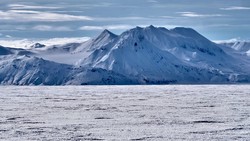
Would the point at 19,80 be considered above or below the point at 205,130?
below

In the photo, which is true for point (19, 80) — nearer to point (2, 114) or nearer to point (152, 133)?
point (2, 114)

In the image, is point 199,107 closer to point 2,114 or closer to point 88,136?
point 2,114

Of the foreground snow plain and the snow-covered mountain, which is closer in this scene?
the foreground snow plain

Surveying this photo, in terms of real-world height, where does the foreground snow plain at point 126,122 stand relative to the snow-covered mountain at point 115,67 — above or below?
above

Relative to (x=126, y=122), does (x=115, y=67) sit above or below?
below

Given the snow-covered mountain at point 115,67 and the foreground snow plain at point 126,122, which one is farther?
the snow-covered mountain at point 115,67

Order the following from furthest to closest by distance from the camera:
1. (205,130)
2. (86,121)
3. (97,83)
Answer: (97,83)
(86,121)
(205,130)

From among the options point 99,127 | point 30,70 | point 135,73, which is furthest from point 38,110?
point 135,73

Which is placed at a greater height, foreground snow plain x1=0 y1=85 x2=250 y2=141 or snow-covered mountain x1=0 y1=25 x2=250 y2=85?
foreground snow plain x1=0 y1=85 x2=250 y2=141

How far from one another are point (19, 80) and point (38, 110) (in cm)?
9182

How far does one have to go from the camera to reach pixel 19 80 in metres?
128

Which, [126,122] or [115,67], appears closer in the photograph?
[126,122]

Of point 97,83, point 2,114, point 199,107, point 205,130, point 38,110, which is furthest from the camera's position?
point 97,83

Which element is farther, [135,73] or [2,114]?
[135,73]
